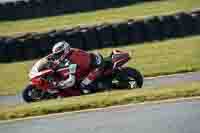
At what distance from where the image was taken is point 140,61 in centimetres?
2075

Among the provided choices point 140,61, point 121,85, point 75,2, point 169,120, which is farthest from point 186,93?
point 75,2

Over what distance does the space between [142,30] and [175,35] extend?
3.93ft

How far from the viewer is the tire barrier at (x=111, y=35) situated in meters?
22.9

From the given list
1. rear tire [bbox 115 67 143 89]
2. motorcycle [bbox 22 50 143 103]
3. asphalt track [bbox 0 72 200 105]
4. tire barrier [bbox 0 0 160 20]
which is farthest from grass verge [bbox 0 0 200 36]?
rear tire [bbox 115 67 143 89]

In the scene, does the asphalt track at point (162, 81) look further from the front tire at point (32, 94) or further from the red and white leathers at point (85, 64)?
the red and white leathers at point (85, 64)

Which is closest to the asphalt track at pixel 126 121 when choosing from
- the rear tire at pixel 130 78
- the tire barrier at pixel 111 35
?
the rear tire at pixel 130 78

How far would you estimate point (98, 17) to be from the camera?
1144 inches

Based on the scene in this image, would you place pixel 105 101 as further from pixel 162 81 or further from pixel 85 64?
pixel 162 81

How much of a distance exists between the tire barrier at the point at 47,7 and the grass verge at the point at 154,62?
8.08 meters

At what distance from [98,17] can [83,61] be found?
12666 mm

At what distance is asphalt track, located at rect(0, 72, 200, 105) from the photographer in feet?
54.0

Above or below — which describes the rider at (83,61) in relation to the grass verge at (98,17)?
below

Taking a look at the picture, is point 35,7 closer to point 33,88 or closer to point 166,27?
point 166,27

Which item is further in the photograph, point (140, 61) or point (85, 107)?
point (140, 61)
